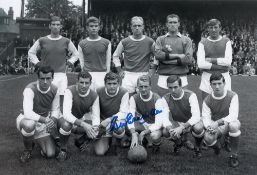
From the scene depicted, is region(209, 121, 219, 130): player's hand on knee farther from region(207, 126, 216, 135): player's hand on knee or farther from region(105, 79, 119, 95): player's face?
region(105, 79, 119, 95): player's face

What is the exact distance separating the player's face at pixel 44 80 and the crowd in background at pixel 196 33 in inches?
753

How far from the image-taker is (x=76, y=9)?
63.7 metres

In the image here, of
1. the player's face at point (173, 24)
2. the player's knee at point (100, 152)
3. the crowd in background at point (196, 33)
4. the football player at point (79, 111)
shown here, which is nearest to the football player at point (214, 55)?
the player's face at point (173, 24)

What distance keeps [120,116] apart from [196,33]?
72.8 feet

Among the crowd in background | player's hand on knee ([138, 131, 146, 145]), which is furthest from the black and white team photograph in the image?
the crowd in background

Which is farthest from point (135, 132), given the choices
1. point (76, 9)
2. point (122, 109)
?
point (76, 9)

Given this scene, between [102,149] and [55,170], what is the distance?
37.7 inches

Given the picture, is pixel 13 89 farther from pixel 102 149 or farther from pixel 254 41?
pixel 254 41

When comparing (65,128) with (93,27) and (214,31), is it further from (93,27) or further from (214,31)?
(214,31)

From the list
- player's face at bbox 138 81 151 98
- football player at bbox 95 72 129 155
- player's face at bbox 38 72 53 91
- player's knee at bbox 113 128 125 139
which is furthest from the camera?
player's knee at bbox 113 128 125 139

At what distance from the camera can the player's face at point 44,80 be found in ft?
17.4

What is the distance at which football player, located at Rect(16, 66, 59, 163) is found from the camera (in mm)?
5289

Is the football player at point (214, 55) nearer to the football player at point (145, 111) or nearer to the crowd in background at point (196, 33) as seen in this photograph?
the football player at point (145, 111)

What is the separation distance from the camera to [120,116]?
5.70 m
